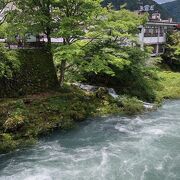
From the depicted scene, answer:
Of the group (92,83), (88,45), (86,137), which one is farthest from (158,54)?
(86,137)

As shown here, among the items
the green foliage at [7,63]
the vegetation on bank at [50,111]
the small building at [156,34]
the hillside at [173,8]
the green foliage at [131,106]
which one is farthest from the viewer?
the hillside at [173,8]

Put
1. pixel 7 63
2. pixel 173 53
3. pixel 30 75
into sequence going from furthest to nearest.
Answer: pixel 173 53
pixel 30 75
pixel 7 63

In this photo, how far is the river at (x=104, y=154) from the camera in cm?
1502

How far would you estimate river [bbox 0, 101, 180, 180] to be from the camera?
15023 millimetres

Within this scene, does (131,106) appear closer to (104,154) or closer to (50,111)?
(50,111)

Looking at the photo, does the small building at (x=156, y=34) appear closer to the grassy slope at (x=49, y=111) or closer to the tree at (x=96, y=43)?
the tree at (x=96, y=43)

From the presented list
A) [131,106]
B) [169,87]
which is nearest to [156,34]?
[169,87]

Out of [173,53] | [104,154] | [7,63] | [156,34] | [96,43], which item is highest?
[156,34]

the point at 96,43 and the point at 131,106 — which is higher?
the point at 96,43

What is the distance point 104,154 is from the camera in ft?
56.5

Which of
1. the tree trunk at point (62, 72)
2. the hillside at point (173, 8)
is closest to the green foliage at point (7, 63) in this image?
the tree trunk at point (62, 72)

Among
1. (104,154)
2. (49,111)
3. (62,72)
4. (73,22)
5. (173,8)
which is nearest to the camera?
(104,154)

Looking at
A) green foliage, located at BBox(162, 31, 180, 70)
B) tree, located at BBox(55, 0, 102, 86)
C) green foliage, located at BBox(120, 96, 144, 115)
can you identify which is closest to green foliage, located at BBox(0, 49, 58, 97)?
tree, located at BBox(55, 0, 102, 86)

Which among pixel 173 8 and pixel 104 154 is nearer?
pixel 104 154
